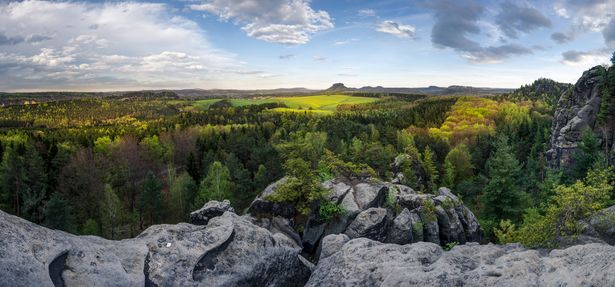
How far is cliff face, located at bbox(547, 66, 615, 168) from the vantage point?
67.9m

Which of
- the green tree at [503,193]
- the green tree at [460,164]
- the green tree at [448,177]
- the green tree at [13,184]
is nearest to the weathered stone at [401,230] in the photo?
the green tree at [503,193]

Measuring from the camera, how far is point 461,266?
40.7 feet

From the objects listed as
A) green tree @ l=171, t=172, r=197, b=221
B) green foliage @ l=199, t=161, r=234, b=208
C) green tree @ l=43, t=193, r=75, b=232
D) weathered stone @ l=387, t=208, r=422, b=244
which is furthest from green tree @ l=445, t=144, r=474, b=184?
green tree @ l=43, t=193, r=75, b=232

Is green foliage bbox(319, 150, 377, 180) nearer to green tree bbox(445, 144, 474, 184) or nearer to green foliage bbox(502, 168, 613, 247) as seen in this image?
green foliage bbox(502, 168, 613, 247)

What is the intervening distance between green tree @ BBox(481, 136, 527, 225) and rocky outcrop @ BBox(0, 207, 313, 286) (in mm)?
33042

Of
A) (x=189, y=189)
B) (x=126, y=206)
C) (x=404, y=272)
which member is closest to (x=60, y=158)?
(x=126, y=206)

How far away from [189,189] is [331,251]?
179ft

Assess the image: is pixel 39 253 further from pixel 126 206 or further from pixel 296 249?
pixel 126 206

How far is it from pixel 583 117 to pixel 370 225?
234ft

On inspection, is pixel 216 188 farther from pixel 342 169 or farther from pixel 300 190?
pixel 300 190

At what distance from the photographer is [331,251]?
1627 centimetres

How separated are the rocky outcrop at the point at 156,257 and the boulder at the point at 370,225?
8294mm

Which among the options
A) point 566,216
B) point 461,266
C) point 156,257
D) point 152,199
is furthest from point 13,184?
point 566,216

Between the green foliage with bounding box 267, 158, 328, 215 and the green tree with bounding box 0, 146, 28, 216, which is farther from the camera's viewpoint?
the green tree with bounding box 0, 146, 28, 216
